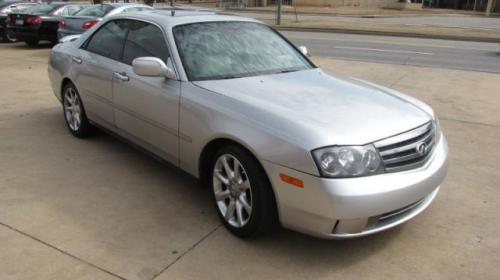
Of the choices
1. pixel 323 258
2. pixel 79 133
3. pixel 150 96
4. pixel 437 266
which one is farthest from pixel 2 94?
pixel 437 266

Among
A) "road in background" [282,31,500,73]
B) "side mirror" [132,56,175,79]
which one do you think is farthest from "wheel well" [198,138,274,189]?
"road in background" [282,31,500,73]

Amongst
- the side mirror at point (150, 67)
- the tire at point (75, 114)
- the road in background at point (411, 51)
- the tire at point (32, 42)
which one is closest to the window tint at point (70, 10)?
the tire at point (32, 42)

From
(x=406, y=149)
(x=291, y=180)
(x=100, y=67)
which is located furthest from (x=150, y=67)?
(x=406, y=149)

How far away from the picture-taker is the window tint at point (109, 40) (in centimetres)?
486

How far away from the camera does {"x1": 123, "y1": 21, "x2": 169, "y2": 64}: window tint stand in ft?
13.9

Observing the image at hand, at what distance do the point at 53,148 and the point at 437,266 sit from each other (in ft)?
13.6

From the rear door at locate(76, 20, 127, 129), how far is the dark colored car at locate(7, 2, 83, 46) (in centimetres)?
1090

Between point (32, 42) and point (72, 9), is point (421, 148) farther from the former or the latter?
point (32, 42)

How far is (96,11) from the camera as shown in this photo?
13.6m

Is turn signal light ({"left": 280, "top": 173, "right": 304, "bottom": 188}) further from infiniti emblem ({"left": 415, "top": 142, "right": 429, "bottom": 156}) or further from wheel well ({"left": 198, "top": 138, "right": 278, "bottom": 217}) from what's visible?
infiniti emblem ({"left": 415, "top": 142, "right": 429, "bottom": 156})

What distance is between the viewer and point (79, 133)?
225 inches

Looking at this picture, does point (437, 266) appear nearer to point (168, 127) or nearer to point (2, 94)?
point (168, 127)

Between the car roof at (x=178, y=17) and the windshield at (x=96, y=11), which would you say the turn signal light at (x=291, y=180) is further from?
the windshield at (x=96, y=11)

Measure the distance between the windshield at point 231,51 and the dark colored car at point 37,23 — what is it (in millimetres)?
12271
